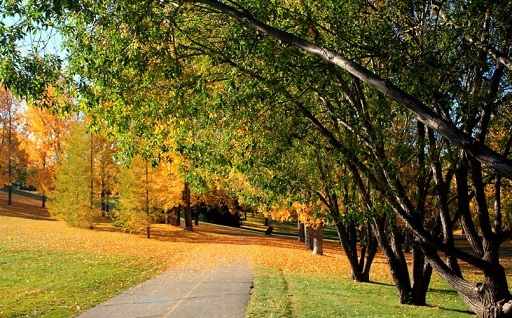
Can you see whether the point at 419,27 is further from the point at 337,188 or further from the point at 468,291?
the point at 468,291

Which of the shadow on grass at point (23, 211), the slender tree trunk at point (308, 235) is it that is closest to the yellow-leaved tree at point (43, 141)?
the shadow on grass at point (23, 211)

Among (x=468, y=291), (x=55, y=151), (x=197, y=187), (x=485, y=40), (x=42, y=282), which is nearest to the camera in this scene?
(x=485, y=40)

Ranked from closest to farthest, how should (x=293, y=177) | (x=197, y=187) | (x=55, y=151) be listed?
1. (x=197, y=187)
2. (x=293, y=177)
3. (x=55, y=151)

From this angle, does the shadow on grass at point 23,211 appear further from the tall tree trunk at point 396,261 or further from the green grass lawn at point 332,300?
the tall tree trunk at point 396,261

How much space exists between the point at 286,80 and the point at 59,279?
10.2 meters

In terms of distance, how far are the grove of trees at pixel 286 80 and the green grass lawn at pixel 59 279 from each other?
420 cm

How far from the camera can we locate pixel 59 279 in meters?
14.4

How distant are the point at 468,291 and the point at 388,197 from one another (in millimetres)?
1927

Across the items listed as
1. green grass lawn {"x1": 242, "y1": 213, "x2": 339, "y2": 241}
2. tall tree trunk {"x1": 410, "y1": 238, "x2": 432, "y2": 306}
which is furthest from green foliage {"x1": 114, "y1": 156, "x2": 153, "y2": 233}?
tall tree trunk {"x1": 410, "y1": 238, "x2": 432, "y2": 306}

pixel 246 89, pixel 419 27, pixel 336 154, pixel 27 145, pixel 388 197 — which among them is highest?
pixel 27 145

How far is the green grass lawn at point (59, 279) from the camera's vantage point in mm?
10672

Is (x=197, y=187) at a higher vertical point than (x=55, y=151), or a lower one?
lower

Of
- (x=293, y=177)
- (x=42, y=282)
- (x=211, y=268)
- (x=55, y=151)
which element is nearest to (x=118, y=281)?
(x=42, y=282)

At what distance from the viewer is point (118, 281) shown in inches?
576
